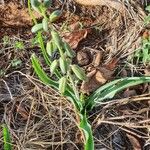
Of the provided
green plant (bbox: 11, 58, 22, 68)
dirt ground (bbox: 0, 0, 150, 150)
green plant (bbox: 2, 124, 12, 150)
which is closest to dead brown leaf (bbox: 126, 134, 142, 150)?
dirt ground (bbox: 0, 0, 150, 150)

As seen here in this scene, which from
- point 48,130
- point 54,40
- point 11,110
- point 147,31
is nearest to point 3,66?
point 11,110

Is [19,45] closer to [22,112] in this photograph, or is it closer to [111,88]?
[22,112]

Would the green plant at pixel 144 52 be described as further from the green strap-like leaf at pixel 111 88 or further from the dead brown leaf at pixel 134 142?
the dead brown leaf at pixel 134 142

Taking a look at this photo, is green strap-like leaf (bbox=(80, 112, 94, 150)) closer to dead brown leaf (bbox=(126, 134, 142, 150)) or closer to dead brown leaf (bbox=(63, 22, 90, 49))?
dead brown leaf (bbox=(126, 134, 142, 150))

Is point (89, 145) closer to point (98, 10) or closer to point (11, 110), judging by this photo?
point (11, 110)

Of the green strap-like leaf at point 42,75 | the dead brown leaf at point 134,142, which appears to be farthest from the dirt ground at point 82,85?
the green strap-like leaf at point 42,75

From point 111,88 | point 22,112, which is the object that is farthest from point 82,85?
point 22,112
